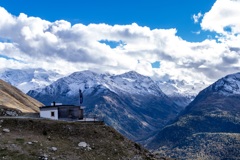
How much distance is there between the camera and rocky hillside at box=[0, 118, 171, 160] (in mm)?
63344

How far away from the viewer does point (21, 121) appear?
76.5 meters

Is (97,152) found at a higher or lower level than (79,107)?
lower

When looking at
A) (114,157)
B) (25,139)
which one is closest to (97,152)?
(114,157)

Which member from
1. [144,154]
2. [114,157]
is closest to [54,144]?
[114,157]

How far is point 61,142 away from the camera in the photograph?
71.1 meters

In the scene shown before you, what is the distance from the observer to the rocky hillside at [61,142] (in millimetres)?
63344

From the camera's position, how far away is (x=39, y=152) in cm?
6334

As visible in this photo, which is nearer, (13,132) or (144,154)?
(13,132)

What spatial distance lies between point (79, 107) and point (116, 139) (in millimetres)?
22914

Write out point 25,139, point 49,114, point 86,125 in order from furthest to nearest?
point 49,114
point 86,125
point 25,139

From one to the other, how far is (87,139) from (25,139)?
44.8ft

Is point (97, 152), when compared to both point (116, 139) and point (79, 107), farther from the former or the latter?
point (79, 107)

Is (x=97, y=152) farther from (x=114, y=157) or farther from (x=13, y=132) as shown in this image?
(x=13, y=132)

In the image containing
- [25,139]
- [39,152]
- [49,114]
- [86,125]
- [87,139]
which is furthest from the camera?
[49,114]
